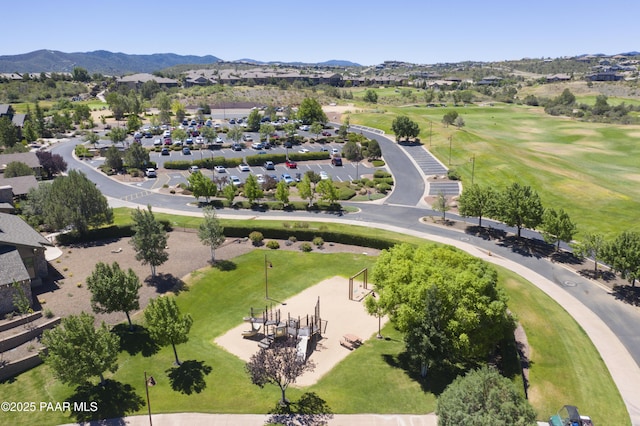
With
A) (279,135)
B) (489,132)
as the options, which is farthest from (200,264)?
(489,132)

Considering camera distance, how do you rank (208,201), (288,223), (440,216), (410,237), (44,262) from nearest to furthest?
(44,262) → (410,237) → (288,223) → (440,216) → (208,201)

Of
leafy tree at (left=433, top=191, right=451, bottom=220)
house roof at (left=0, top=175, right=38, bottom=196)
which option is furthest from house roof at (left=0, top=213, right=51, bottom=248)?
leafy tree at (left=433, top=191, right=451, bottom=220)

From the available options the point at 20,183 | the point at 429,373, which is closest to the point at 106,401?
the point at 429,373

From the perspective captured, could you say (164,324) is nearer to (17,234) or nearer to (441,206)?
(17,234)

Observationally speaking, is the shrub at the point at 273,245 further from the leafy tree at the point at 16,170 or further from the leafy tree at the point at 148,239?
the leafy tree at the point at 16,170

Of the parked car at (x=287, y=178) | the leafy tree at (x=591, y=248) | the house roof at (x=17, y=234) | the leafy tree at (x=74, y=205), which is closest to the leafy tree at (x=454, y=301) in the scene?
the leafy tree at (x=591, y=248)

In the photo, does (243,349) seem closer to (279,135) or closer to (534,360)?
(534,360)

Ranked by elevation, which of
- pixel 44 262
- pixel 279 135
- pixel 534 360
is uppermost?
pixel 279 135
